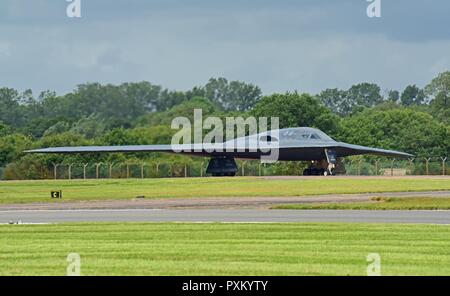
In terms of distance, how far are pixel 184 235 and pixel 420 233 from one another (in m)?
5.06

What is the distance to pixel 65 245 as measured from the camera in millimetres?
20625

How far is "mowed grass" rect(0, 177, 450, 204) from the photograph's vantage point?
43.5 metres

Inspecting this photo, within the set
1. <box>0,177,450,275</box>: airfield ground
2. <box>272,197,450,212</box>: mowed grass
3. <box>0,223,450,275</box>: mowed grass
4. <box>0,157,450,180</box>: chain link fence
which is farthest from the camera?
<box>0,157,450,180</box>: chain link fence

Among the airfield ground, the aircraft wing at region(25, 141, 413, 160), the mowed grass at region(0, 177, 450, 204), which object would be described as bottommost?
the mowed grass at region(0, 177, 450, 204)

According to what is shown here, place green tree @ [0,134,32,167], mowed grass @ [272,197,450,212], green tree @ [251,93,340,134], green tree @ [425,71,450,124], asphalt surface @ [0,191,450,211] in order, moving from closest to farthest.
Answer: mowed grass @ [272,197,450,212] < asphalt surface @ [0,191,450,211] < green tree @ [0,134,32,167] < green tree @ [251,93,340,134] < green tree @ [425,71,450,124]

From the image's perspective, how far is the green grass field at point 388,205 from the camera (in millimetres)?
32062

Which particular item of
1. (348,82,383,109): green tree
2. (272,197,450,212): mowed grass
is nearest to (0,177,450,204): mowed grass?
(272,197,450,212): mowed grass

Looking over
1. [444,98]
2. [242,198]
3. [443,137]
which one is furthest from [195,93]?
[242,198]

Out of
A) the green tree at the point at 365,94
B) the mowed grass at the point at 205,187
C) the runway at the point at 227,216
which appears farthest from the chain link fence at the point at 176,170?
the green tree at the point at 365,94

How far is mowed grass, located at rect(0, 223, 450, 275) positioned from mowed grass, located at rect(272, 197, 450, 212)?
739 cm

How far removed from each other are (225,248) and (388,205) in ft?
47.5

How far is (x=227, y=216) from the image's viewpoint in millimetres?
28953

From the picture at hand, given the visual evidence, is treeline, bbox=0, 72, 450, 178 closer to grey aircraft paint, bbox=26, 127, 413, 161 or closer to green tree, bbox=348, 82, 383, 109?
grey aircraft paint, bbox=26, 127, 413, 161

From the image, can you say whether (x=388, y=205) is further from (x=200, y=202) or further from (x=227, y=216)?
(x=200, y=202)
